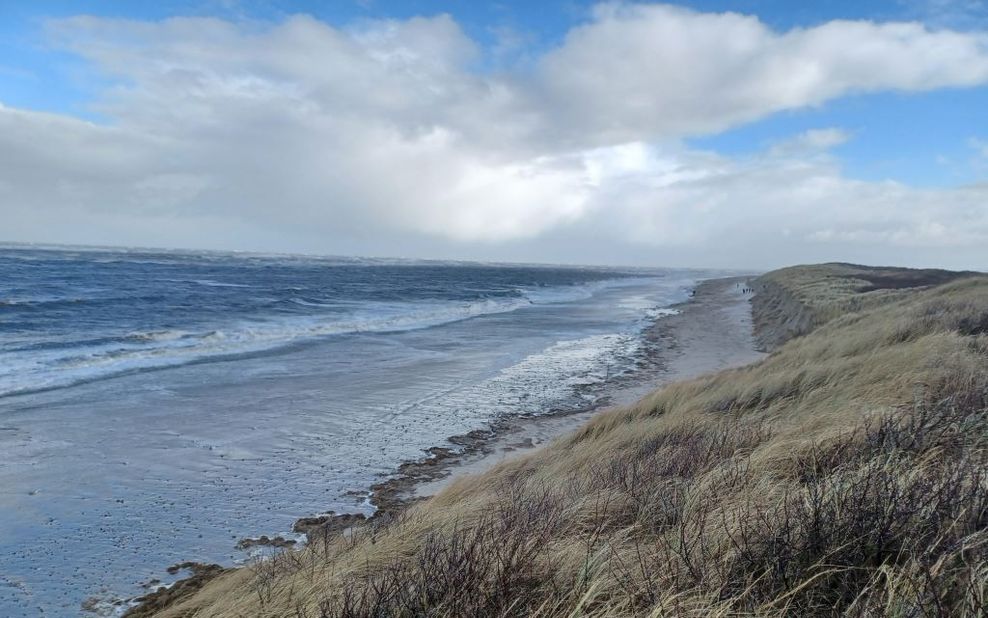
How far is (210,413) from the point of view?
41.5ft

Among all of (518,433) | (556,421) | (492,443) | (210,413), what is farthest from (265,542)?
(556,421)

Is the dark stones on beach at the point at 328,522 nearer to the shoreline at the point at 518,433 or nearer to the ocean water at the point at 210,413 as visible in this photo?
the shoreline at the point at 518,433

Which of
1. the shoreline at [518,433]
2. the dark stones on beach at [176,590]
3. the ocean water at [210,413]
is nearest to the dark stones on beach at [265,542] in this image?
the ocean water at [210,413]

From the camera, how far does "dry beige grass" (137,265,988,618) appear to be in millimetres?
2543

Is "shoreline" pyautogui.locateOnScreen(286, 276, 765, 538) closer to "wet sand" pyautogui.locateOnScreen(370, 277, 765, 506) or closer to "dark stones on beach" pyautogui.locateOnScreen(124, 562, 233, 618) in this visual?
"wet sand" pyautogui.locateOnScreen(370, 277, 765, 506)

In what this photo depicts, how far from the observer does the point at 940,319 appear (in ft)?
38.1

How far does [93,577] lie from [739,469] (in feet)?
21.1

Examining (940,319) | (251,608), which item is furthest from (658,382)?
(251,608)

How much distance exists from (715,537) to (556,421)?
9.95 meters

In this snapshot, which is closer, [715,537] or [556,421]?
[715,537]

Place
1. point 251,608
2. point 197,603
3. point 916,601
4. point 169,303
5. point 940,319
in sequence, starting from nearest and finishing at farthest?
point 916,601 < point 251,608 < point 197,603 < point 940,319 < point 169,303

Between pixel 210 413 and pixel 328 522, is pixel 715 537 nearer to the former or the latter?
pixel 328 522

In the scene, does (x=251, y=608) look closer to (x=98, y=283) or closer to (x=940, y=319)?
(x=940, y=319)

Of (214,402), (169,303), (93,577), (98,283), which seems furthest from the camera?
(98,283)
